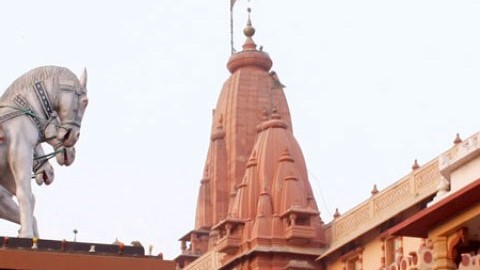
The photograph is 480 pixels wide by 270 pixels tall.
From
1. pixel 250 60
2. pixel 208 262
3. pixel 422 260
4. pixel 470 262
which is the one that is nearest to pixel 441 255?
pixel 422 260

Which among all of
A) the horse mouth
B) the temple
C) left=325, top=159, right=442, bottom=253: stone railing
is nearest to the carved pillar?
the temple

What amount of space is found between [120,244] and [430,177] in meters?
27.7

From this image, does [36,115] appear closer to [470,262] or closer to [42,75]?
[42,75]

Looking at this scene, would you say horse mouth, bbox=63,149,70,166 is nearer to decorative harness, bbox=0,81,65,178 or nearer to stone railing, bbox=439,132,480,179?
decorative harness, bbox=0,81,65,178

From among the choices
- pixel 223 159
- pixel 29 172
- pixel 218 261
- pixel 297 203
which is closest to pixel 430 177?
pixel 297 203

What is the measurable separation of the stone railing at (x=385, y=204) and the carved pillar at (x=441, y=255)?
12067 mm

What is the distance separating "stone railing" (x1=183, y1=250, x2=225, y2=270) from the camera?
4925cm

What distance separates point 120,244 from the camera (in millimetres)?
11953

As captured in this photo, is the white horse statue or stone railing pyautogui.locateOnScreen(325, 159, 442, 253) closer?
the white horse statue

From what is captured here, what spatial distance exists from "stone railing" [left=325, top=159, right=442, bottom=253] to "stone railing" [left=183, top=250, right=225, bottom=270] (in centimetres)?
541

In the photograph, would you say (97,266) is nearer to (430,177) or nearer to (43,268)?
(43,268)

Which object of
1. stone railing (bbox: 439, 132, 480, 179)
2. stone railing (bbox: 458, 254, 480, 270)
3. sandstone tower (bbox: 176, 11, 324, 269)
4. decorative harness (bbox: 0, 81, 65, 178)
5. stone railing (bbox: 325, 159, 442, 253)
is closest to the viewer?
decorative harness (bbox: 0, 81, 65, 178)

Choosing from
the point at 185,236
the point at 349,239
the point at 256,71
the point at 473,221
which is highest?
the point at 256,71

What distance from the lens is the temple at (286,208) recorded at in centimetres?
2545
